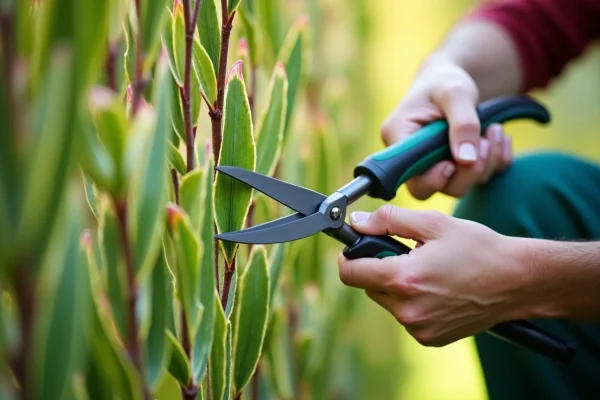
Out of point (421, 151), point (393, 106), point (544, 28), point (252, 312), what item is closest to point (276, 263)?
point (252, 312)

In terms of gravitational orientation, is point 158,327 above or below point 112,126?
below

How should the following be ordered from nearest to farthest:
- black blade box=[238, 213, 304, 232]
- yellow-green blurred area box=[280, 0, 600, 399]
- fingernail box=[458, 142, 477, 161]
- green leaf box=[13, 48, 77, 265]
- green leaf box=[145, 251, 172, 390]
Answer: green leaf box=[13, 48, 77, 265], green leaf box=[145, 251, 172, 390], black blade box=[238, 213, 304, 232], fingernail box=[458, 142, 477, 161], yellow-green blurred area box=[280, 0, 600, 399]

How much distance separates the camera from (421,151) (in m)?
0.64

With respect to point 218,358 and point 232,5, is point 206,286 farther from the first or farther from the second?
point 232,5

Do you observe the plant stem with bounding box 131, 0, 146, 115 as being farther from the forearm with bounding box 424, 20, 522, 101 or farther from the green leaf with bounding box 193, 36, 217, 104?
the forearm with bounding box 424, 20, 522, 101

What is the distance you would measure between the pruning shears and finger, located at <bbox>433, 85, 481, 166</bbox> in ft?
0.04

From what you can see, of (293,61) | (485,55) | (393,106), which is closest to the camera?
(293,61)

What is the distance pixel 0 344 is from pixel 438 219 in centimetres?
35

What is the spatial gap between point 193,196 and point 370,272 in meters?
0.17

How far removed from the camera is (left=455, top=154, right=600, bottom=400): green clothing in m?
0.75

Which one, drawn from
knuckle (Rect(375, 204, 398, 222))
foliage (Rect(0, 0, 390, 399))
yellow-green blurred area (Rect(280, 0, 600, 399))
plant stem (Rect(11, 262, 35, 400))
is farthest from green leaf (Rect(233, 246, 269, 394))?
yellow-green blurred area (Rect(280, 0, 600, 399))

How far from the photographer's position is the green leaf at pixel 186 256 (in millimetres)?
410

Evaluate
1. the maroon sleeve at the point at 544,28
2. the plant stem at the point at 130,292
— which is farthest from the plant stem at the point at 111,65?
the maroon sleeve at the point at 544,28

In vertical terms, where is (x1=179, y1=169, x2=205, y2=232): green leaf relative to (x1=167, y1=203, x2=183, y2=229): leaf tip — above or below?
above
